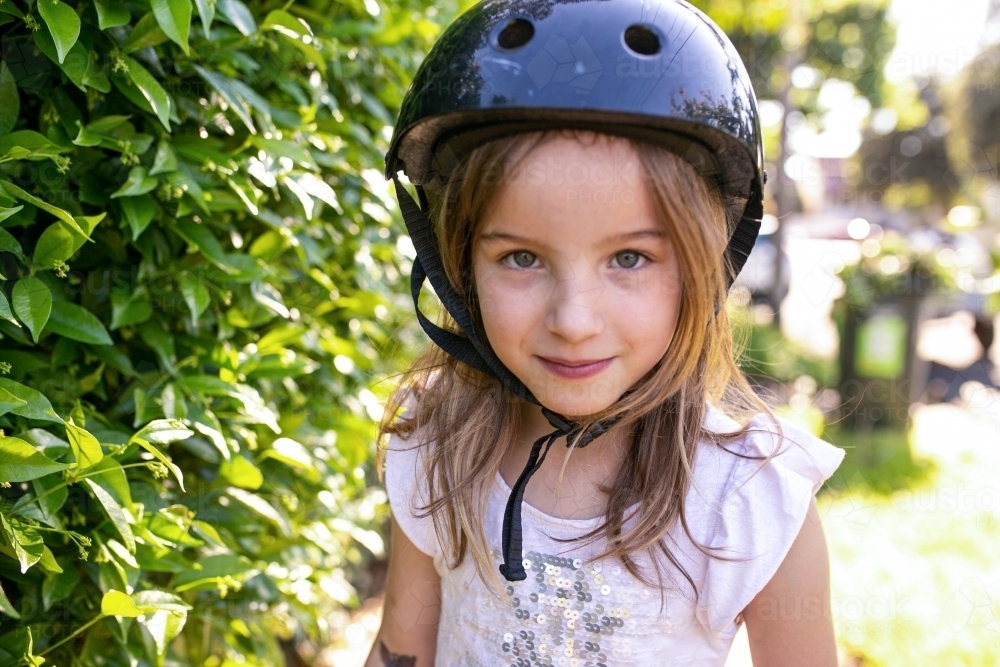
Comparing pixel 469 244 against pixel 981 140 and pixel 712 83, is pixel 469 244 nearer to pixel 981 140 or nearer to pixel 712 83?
pixel 712 83

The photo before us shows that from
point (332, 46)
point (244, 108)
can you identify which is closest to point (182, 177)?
point (244, 108)

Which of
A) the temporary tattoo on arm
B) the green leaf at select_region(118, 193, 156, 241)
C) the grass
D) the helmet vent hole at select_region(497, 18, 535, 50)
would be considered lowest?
the grass

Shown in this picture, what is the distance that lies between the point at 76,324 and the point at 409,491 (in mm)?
767

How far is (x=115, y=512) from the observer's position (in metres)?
1.42

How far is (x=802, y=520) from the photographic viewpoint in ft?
5.00

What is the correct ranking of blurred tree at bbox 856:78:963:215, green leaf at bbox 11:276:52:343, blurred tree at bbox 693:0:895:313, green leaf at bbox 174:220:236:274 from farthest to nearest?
blurred tree at bbox 856:78:963:215 → blurred tree at bbox 693:0:895:313 → green leaf at bbox 174:220:236:274 → green leaf at bbox 11:276:52:343

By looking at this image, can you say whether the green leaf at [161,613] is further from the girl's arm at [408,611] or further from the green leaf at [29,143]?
the green leaf at [29,143]

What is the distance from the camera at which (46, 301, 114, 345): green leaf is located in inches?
58.6

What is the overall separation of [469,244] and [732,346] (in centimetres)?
62

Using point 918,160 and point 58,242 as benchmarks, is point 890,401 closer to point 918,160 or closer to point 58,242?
point 58,242

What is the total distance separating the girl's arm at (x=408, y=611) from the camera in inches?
73.6

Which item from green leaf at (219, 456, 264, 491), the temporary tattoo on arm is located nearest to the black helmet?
the temporary tattoo on arm

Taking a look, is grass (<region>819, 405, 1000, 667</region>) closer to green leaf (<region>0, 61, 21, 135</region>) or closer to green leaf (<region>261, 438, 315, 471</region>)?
green leaf (<region>261, 438, 315, 471</region>)

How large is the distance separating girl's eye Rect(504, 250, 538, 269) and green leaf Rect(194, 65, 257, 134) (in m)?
0.62
